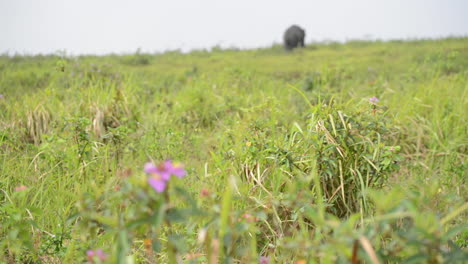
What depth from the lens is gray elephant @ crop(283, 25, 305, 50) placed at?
15641 millimetres

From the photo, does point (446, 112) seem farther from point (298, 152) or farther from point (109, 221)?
point (109, 221)

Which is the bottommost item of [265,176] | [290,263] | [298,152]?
[290,263]

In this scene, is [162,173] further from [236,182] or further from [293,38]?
[293,38]

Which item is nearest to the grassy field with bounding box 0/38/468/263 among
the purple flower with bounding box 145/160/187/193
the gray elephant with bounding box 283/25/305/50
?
the purple flower with bounding box 145/160/187/193

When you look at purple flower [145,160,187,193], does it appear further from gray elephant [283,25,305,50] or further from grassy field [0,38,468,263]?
gray elephant [283,25,305,50]

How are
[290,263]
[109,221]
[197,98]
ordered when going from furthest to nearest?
[197,98] → [290,263] → [109,221]

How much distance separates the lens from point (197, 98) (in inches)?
174

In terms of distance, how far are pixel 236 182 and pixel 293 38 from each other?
1434cm

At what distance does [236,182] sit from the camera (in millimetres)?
2121

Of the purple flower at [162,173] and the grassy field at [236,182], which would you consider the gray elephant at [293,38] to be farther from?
the purple flower at [162,173]

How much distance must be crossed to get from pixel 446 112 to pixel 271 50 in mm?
10428

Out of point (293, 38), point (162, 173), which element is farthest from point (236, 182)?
point (293, 38)

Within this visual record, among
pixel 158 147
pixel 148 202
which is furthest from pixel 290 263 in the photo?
pixel 158 147

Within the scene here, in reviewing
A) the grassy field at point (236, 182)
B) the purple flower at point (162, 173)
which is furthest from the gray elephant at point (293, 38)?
the purple flower at point (162, 173)
